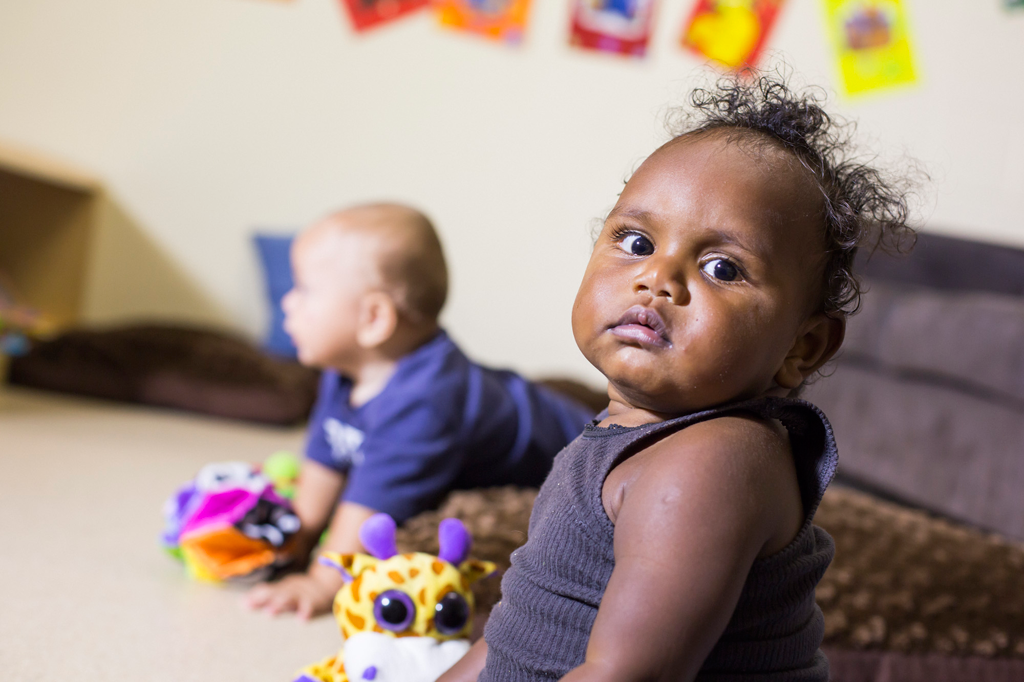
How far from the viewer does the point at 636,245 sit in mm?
525

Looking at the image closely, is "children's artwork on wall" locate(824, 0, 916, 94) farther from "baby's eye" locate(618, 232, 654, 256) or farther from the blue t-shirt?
"baby's eye" locate(618, 232, 654, 256)

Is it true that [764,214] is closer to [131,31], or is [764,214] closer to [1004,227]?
[1004,227]

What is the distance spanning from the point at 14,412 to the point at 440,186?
4.27 ft

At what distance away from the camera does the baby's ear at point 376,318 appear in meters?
1.06

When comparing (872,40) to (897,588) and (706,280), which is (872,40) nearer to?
(897,588)

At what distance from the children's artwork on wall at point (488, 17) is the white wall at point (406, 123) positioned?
39 mm

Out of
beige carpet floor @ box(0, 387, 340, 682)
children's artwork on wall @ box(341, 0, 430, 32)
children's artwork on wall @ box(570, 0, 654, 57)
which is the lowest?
beige carpet floor @ box(0, 387, 340, 682)

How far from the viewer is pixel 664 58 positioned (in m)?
2.50

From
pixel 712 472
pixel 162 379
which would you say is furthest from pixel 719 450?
pixel 162 379

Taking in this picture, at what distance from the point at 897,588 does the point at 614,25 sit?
199 centimetres

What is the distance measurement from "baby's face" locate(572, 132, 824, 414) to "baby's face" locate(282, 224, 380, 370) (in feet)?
1.92

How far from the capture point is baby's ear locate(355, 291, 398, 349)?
1060 millimetres

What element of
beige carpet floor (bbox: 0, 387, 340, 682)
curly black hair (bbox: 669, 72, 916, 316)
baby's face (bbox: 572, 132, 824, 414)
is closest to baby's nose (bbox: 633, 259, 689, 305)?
baby's face (bbox: 572, 132, 824, 414)

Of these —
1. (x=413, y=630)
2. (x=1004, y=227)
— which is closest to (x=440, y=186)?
(x=1004, y=227)
